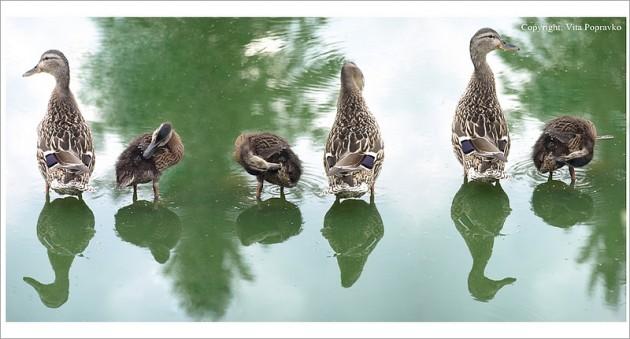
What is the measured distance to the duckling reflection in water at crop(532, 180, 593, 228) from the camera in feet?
26.1

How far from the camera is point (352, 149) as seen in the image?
26.7 ft

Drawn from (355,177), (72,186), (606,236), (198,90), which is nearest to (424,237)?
(355,177)

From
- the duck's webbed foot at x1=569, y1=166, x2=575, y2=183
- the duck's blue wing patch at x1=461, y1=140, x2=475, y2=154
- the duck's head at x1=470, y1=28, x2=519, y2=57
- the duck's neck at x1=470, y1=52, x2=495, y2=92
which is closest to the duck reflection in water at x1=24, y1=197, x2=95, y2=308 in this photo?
the duck's blue wing patch at x1=461, y1=140, x2=475, y2=154

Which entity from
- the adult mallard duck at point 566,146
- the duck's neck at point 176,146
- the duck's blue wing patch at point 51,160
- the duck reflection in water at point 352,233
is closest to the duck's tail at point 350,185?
the duck reflection in water at point 352,233

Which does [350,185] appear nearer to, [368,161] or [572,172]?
[368,161]

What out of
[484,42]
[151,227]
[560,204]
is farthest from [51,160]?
[560,204]

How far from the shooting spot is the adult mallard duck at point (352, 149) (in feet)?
26.3

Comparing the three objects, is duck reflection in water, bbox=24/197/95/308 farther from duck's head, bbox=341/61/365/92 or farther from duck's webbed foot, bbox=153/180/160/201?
duck's head, bbox=341/61/365/92

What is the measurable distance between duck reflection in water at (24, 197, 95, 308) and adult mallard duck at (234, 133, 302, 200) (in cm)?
132

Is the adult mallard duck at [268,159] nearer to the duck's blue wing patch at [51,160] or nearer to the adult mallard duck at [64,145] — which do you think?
the adult mallard duck at [64,145]

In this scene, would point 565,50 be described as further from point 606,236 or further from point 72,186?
point 72,186

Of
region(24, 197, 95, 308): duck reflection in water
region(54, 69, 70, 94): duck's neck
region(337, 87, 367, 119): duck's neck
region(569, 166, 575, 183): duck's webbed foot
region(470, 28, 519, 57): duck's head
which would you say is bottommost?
region(24, 197, 95, 308): duck reflection in water

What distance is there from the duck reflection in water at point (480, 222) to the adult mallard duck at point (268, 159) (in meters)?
1.35

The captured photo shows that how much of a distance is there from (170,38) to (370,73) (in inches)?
88.8
